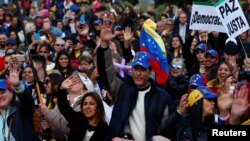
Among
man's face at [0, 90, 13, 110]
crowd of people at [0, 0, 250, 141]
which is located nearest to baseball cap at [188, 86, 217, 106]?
crowd of people at [0, 0, 250, 141]

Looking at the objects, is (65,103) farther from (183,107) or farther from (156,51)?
(156,51)

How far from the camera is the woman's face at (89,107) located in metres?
8.00

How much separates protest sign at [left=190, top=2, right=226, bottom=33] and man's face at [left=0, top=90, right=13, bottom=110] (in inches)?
194

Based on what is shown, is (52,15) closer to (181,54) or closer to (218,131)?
(181,54)

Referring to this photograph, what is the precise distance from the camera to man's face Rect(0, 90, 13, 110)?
27.4 ft

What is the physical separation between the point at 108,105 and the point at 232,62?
7.96 feet

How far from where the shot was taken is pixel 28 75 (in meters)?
11.2

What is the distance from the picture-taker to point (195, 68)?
39.9 ft

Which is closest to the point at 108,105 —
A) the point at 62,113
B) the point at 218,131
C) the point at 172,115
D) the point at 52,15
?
the point at 62,113

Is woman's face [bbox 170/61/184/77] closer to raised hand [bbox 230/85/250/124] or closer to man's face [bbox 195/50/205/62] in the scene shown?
man's face [bbox 195/50/205/62]

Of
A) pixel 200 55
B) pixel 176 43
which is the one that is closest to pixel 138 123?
pixel 200 55

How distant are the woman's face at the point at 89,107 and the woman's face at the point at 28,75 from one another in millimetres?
3162

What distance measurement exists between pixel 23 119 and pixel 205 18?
17.6ft

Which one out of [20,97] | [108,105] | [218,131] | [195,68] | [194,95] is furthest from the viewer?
[195,68]
